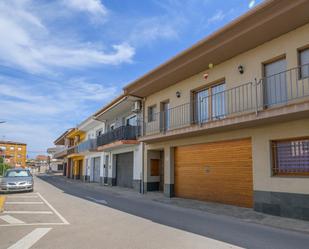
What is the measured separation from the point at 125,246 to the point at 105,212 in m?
4.82

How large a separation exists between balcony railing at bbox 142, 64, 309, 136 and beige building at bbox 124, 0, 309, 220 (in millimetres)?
34

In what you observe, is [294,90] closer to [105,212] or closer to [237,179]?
[237,179]

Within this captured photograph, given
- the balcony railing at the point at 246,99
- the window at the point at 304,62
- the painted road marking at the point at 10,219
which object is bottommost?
the painted road marking at the point at 10,219

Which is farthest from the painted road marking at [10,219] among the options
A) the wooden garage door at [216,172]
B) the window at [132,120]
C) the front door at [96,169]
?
the front door at [96,169]

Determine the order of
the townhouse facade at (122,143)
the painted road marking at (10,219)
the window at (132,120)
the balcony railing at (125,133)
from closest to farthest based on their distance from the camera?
the painted road marking at (10,219) → the townhouse facade at (122,143) → the balcony railing at (125,133) → the window at (132,120)

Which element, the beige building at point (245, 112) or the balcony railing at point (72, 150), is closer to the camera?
the beige building at point (245, 112)

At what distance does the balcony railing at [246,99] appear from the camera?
9.81m

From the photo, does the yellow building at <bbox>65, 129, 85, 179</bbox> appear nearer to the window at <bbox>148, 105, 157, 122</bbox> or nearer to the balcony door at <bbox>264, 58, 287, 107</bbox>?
the window at <bbox>148, 105, 157, 122</bbox>

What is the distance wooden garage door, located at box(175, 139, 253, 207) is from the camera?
39.4ft

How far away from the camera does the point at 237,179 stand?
12.3 metres

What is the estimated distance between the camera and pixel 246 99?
11.5 m

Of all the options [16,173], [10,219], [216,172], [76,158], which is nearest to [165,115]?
[216,172]

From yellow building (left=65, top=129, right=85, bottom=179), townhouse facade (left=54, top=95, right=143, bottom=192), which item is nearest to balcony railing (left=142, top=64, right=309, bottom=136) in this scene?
townhouse facade (left=54, top=95, right=143, bottom=192)

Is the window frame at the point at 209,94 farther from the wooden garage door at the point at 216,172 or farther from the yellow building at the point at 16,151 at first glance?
the yellow building at the point at 16,151
